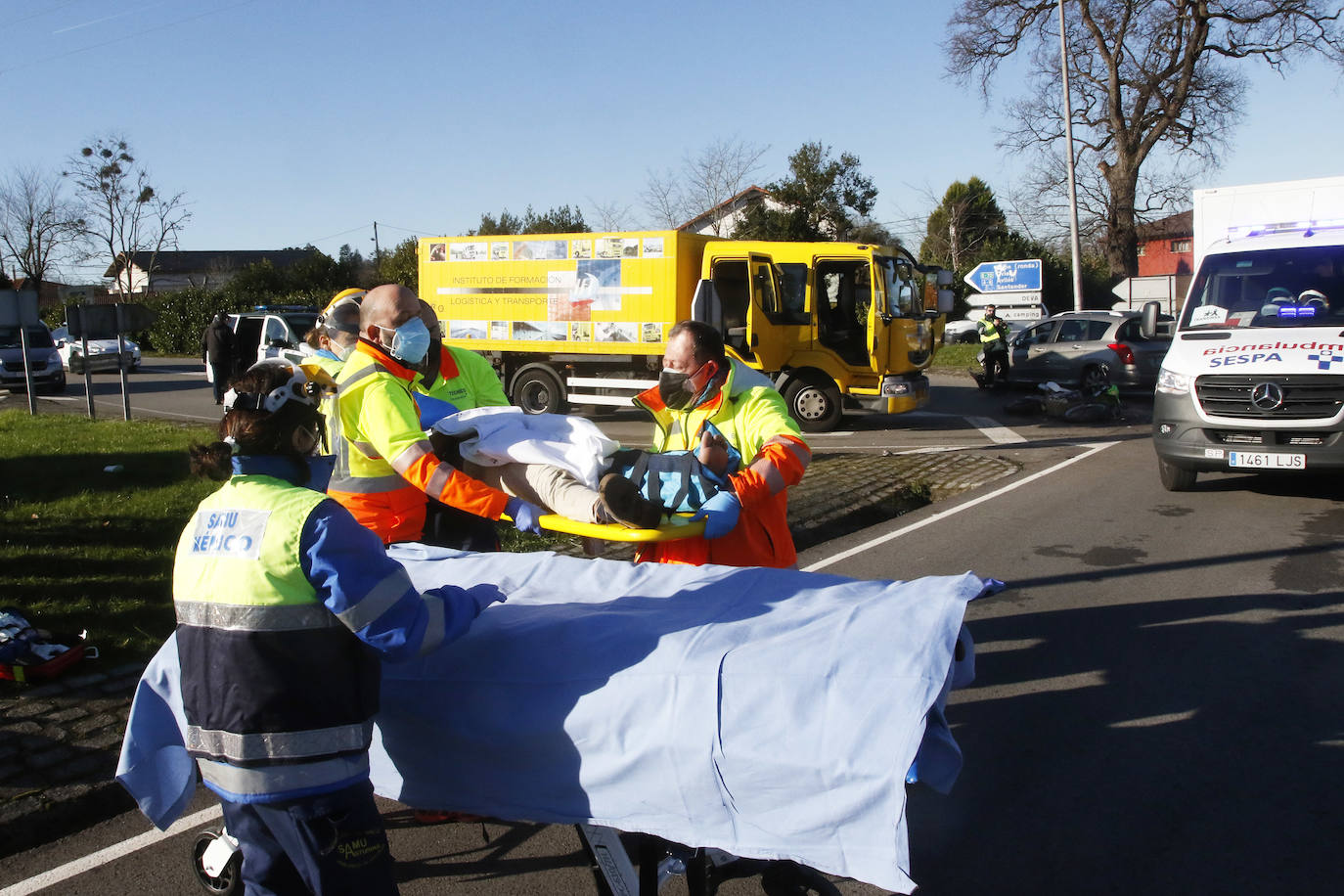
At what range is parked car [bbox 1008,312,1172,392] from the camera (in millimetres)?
20141

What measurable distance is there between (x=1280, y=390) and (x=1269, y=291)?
182cm

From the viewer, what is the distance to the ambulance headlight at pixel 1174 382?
1009 centimetres

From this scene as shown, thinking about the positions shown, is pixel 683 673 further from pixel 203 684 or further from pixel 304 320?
pixel 304 320

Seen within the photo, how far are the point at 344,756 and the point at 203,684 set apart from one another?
39 cm

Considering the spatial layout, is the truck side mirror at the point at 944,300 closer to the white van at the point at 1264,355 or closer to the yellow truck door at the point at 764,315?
the yellow truck door at the point at 764,315

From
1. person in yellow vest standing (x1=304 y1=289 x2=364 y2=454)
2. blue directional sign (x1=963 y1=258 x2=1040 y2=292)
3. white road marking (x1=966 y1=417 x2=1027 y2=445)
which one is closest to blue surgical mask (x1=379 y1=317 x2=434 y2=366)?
person in yellow vest standing (x1=304 y1=289 x2=364 y2=454)

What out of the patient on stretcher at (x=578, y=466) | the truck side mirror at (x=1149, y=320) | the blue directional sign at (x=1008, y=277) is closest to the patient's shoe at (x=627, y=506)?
the patient on stretcher at (x=578, y=466)

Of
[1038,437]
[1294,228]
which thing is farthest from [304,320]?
[1294,228]

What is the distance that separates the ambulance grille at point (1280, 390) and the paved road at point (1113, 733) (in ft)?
3.24

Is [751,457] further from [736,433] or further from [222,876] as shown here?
[222,876]

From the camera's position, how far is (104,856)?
3963 mm

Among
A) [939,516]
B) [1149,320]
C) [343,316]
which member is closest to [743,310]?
[1149,320]

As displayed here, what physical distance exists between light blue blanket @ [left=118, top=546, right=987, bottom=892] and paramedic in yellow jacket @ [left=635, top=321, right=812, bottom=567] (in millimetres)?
814

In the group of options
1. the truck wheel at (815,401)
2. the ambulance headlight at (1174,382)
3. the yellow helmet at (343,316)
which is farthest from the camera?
the truck wheel at (815,401)
